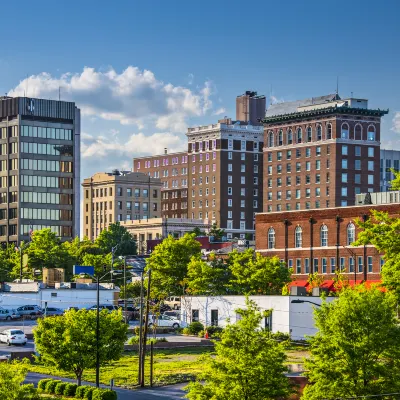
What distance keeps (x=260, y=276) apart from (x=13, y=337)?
3255 cm

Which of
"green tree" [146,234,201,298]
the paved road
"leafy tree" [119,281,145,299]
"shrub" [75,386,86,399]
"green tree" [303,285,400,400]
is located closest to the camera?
Answer: "green tree" [303,285,400,400]

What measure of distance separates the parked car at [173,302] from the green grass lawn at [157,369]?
130 ft

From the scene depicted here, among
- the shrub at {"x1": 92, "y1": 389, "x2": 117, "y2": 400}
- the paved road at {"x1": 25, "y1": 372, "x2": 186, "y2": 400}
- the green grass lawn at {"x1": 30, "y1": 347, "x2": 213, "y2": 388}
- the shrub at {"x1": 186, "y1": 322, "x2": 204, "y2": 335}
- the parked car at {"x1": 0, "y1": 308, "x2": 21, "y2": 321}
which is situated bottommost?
the paved road at {"x1": 25, "y1": 372, "x2": 186, "y2": 400}

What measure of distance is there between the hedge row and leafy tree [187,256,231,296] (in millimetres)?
47290

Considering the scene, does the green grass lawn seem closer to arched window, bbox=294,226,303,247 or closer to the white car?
the white car

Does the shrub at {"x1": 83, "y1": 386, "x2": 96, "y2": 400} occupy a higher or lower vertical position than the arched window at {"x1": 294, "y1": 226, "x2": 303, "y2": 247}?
lower

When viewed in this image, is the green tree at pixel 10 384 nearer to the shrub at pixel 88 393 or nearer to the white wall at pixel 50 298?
the shrub at pixel 88 393

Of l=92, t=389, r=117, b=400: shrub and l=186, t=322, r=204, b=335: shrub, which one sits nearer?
l=92, t=389, r=117, b=400: shrub

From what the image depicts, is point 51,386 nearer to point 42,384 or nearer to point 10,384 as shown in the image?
point 42,384

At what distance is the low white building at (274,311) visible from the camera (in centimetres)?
11031

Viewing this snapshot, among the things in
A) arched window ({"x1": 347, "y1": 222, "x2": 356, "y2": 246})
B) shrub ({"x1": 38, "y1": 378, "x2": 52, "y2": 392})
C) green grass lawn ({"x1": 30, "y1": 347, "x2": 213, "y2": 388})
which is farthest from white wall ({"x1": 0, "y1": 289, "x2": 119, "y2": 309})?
shrub ({"x1": 38, "y1": 378, "x2": 52, "y2": 392})

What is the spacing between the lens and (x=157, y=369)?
310 feet

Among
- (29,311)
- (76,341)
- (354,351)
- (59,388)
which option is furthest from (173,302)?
(354,351)

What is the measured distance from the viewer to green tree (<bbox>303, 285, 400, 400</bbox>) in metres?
66.2
